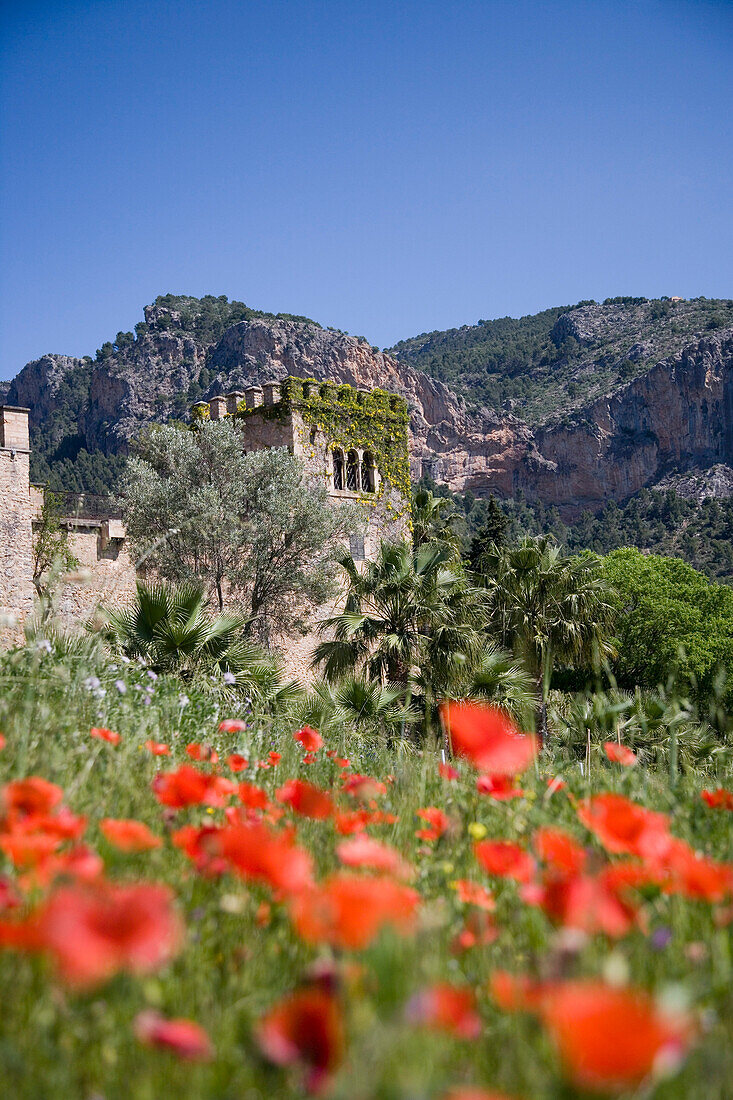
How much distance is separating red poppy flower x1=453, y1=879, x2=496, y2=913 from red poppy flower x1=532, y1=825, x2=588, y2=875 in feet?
0.55

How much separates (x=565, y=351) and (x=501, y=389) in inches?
419

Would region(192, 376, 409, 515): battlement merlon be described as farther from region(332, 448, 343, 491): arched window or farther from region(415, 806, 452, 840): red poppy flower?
region(415, 806, 452, 840): red poppy flower

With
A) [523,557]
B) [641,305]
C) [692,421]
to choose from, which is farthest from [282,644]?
[641,305]

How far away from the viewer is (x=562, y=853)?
5.14 feet

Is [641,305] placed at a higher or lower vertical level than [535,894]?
higher

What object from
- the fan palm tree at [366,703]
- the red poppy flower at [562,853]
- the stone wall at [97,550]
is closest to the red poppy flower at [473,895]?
the red poppy flower at [562,853]

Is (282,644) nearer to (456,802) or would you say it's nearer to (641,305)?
(456,802)

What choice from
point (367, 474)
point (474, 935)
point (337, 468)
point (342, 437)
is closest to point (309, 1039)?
point (474, 935)

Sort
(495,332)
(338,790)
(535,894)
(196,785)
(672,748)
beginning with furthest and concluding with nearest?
(495,332), (338,790), (672,748), (196,785), (535,894)

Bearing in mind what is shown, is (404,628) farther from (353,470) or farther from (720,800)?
(720,800)

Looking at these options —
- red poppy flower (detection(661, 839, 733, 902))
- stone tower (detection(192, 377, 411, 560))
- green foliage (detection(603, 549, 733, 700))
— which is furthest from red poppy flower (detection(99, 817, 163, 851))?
green foliage (detection(603, 549, 733, 700))

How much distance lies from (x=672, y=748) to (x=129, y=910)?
72.9 inches

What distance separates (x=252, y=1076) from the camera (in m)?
1.11

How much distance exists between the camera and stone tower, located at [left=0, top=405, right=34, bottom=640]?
1540 centimetres
